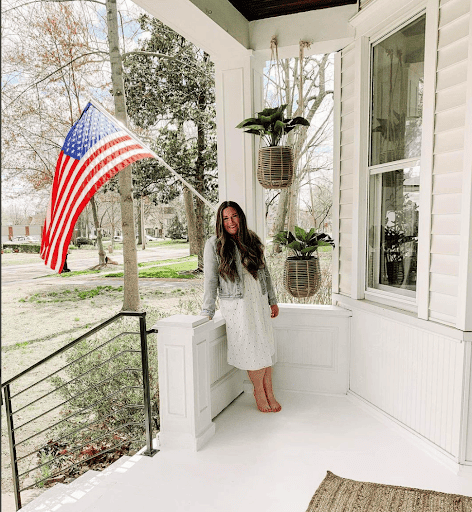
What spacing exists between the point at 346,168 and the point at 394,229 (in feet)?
2.12

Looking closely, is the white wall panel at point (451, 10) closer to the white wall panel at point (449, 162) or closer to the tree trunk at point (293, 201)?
the white wall panel at point (449, 162)

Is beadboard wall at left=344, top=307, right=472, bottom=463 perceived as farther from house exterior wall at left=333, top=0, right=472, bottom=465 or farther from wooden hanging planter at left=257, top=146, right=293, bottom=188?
wooden hanging planter at left=257, top=146, right=293, bottom=188

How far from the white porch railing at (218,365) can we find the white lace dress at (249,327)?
0.12 m

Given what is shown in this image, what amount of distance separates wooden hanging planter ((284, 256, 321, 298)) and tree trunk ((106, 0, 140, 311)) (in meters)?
3.67

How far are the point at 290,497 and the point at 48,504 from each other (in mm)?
Result: 1237

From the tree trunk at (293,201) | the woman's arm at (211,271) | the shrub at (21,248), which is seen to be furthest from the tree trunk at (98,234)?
the woman's arm at (211,271)

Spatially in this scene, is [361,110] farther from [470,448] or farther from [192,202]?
[192,202]

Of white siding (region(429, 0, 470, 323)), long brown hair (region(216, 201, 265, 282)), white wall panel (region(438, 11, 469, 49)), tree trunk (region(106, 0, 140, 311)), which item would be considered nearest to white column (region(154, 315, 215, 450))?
long brown hair (region(216, 201, 265, 282))

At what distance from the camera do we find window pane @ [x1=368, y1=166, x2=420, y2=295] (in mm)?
2701

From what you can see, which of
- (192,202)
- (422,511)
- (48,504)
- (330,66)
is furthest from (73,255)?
(422,511)

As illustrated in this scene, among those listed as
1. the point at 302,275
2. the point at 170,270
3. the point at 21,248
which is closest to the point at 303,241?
the point at 302,275

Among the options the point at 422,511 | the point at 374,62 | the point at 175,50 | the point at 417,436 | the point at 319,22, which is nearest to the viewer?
the point at 422,511

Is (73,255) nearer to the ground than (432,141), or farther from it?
nearer to the ground

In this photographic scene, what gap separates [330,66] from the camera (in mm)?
5309
